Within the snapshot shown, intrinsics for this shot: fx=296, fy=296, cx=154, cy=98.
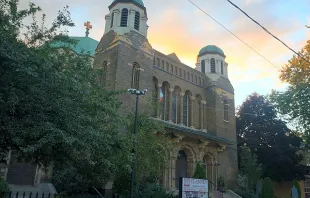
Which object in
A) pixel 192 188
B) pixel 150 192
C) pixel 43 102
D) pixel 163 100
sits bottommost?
pixel 150 192

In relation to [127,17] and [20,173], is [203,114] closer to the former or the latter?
[127,17]

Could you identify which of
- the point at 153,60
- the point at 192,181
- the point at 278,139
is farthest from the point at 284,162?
the point at 192,181

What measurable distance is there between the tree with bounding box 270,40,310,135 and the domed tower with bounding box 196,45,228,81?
7.20 meters

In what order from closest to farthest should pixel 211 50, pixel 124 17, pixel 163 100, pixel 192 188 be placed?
pixel 192 188 < pixel 124 17 < pixel 163 100 < pixel 211 50

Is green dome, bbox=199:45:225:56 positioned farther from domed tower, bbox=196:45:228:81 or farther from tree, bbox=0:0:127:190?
tree, bbox=0:0:127:190

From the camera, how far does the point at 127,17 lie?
24.2 metres

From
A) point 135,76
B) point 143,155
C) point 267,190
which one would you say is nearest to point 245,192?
point 267,190

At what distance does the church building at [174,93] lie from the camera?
21031 millimetres

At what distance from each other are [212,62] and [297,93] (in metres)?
9.79

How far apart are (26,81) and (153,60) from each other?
16505 mm

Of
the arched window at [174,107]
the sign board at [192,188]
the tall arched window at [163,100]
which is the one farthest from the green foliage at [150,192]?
the arched window at [174,107]

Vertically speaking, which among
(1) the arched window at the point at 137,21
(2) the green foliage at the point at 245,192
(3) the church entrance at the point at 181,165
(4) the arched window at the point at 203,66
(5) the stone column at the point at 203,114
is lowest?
(2) the green foliage at the point at 245,192

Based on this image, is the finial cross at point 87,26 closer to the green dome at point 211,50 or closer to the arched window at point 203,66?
the green dome at point 211,50

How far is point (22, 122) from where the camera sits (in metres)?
8.38
